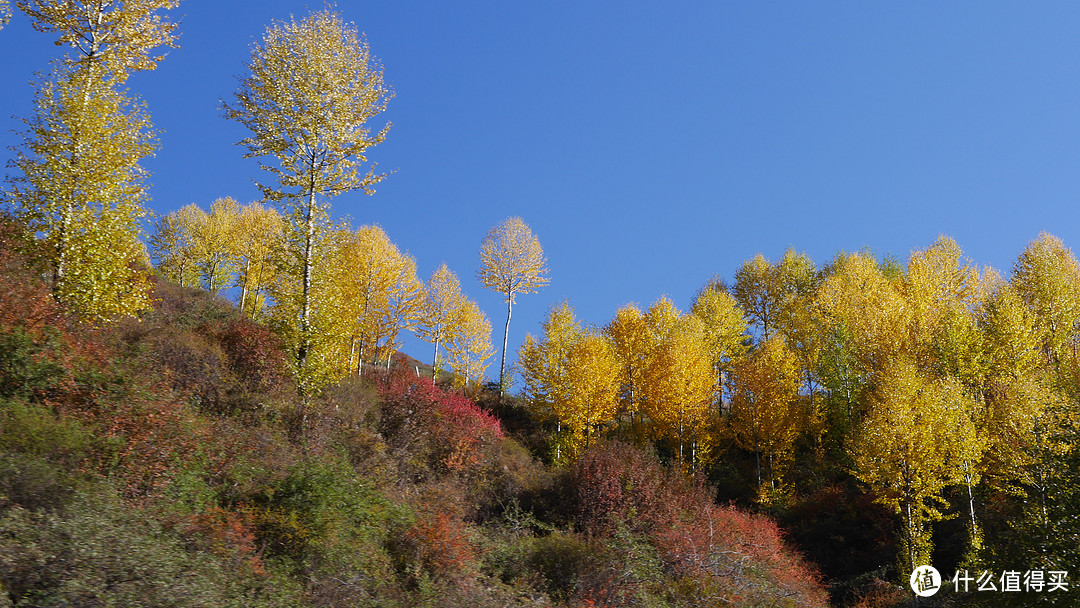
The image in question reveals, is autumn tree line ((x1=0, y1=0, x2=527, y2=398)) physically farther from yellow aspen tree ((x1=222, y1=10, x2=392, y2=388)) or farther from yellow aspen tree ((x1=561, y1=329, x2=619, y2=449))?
yellow aspen tree ((x1=561, y1=329, x2=619, y2=449))

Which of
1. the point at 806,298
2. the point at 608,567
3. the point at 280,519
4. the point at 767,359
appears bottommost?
the point at 608,567

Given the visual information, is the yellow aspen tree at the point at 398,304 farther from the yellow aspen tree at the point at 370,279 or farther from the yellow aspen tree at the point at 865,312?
the yellow aspen tree at the point at 865,312

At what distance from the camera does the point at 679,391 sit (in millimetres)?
31625

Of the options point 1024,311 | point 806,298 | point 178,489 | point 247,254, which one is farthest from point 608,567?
point 247,254

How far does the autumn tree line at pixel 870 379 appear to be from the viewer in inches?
921

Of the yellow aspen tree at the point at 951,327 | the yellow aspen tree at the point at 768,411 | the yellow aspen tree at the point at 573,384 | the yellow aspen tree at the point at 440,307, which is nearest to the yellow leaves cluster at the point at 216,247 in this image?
the yellow aspen tree at the point at 440,307

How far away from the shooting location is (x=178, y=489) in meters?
11.3

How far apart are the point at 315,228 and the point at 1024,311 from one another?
32215mm

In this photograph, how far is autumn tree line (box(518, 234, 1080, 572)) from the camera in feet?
76.7

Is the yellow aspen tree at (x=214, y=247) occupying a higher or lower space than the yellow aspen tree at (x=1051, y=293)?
higher

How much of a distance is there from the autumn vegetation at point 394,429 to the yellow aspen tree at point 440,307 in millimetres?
334

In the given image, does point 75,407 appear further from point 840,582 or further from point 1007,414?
point 1007,414

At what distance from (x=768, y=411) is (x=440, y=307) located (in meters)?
20.1

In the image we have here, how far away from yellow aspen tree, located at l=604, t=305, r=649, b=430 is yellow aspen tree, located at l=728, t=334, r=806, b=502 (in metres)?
5.48
